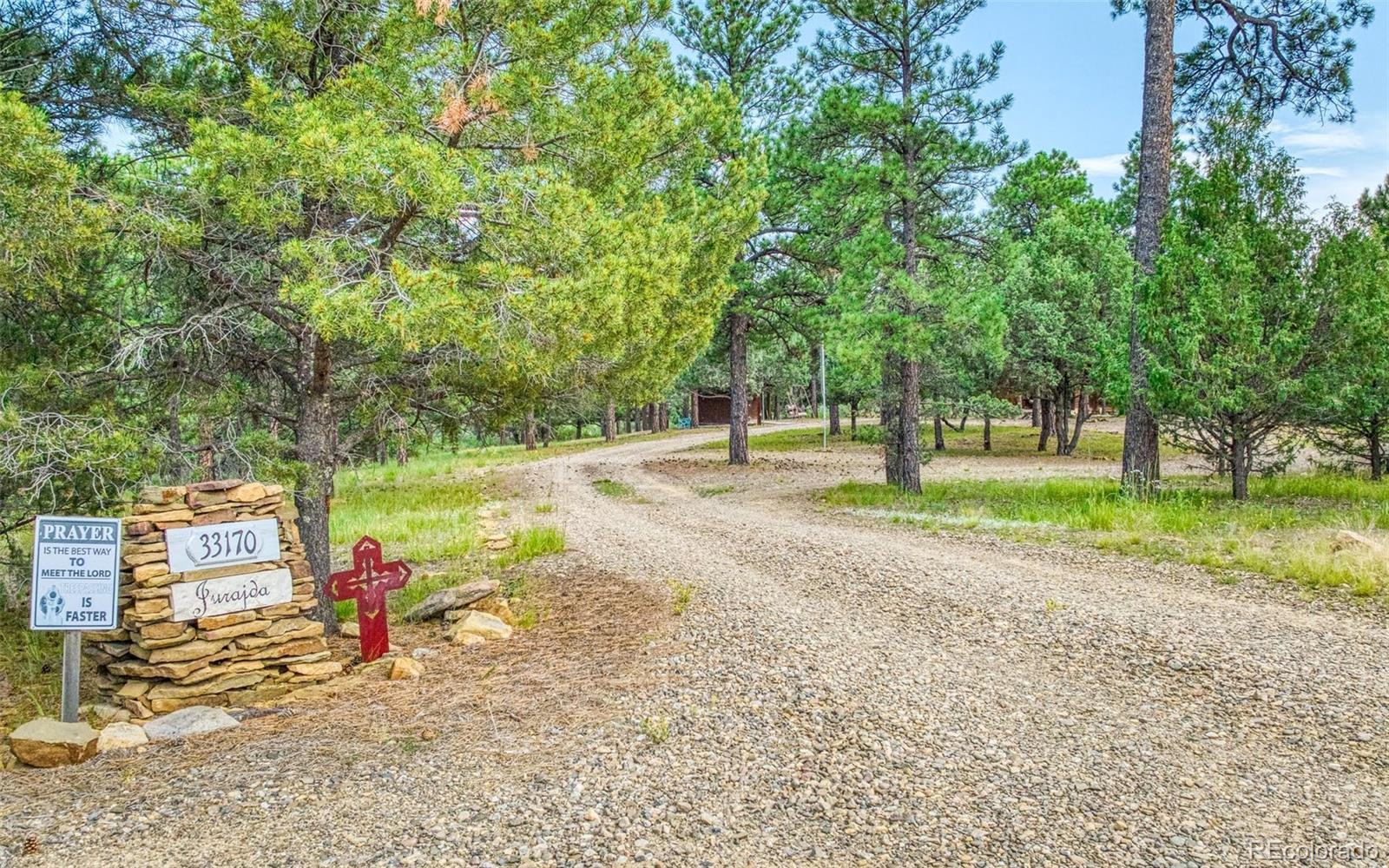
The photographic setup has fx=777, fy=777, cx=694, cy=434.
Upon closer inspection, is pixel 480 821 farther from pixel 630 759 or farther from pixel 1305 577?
pixel 1305 577

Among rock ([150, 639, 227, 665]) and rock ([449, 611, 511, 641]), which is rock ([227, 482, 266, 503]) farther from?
rock ([449, 611, 511, 641])

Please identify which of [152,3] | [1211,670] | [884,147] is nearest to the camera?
[1211,670]

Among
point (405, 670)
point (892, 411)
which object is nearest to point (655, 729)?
point (405, 670)

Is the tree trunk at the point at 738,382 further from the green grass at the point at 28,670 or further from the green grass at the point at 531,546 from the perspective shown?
the green grass at the point at 28,670

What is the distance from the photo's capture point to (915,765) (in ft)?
11.8

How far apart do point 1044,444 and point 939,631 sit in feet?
64.7

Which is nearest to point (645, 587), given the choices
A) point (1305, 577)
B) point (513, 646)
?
point (513, 646)

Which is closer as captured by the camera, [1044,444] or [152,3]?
[152,3]

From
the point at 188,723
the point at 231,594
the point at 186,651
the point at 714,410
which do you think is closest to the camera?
the point at 188,723

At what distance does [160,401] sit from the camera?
6.36 m

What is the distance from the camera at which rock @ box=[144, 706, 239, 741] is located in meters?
4.41

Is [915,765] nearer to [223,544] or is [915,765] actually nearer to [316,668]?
[316,668]

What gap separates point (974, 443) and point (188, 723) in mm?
25349

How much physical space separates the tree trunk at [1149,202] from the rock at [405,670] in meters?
9.03
